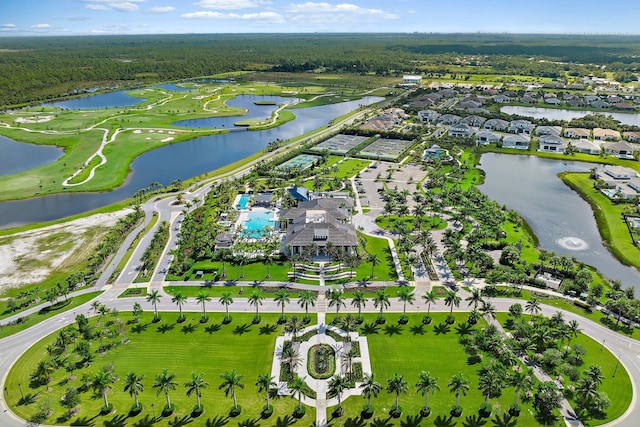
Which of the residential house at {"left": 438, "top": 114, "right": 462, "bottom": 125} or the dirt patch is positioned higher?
the residential house at {"left": 438, "top": 114, "right": 462, "bottom": 125}

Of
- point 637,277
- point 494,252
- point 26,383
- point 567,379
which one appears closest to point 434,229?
point 494,252

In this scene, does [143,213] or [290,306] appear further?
[143,213]

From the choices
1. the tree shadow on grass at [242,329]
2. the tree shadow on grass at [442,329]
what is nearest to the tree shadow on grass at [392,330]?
the tree shadow on grass at [442,329]

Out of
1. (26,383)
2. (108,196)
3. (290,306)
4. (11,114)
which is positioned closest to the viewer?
(26,383)

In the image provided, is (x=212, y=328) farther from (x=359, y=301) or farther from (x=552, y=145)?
(x=552, y=145)

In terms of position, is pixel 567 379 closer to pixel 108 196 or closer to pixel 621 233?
pixel 621 233

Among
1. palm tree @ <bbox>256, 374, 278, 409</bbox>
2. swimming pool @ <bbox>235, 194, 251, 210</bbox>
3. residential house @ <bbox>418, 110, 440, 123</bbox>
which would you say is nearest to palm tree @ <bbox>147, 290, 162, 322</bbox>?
palm tree @ <bbox>256, 374, 278, 409</bbox>

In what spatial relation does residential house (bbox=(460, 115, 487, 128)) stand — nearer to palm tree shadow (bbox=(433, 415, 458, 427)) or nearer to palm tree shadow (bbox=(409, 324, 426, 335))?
palm tree shadow (bbox=(409, 324, 426, 335))
